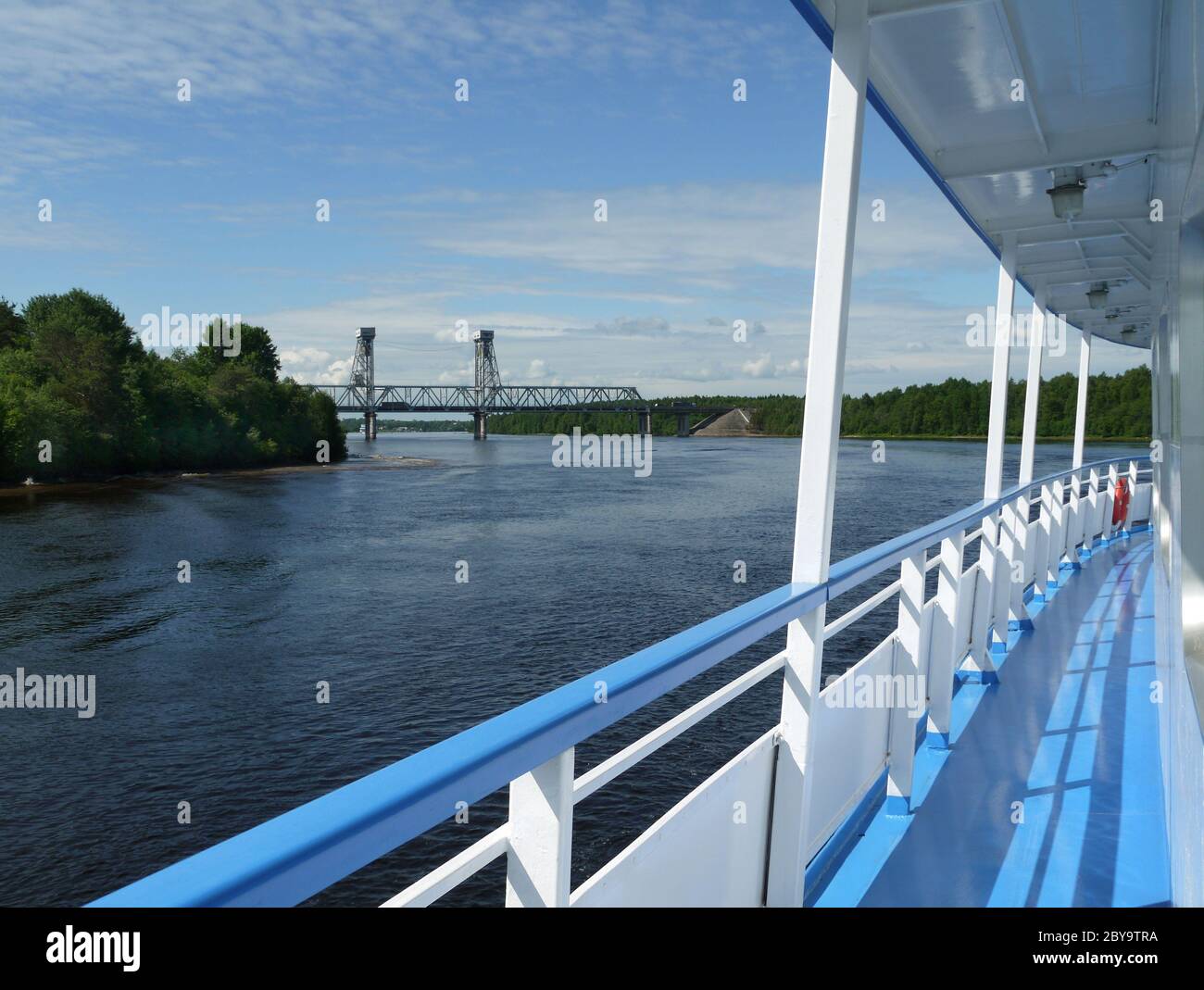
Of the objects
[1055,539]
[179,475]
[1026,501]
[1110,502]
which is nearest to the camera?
[1026,501]

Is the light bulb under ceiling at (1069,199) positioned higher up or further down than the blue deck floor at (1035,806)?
higher up

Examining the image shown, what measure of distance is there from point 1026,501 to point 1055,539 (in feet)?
A: 3.92

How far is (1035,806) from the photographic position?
2383mm

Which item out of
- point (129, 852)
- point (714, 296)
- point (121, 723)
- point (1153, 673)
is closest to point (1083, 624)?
point (1153, 673)

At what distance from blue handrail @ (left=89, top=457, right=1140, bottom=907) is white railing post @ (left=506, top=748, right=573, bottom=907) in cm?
5

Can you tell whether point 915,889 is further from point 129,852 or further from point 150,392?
point 150,392

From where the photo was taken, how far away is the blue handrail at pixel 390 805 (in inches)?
22.0

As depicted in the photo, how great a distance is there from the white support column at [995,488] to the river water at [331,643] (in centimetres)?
252

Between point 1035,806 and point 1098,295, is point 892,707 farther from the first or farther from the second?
point 1098,295

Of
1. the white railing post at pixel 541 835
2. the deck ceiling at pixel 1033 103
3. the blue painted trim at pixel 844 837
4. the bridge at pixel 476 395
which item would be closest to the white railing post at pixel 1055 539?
the deck ceiling at pixel 1033 103

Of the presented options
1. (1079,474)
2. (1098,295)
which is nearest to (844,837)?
(1098,295)

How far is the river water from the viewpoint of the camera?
7.98m

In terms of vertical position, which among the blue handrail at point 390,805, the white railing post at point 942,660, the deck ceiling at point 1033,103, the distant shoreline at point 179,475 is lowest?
the distant shoreline at point 179,475

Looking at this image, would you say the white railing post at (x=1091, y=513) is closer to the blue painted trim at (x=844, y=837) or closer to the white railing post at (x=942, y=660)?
the white railing post at (x=942, y=660)
